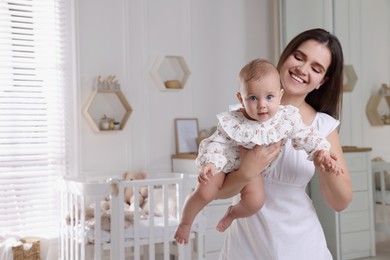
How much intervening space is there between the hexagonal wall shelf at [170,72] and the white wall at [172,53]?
0.16ft

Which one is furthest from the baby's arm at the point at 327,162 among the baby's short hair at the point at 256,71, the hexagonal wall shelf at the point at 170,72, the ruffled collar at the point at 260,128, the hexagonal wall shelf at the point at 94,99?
the hexagonal wall shelf at the point at 170,72

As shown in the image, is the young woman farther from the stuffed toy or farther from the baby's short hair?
the stuffed toy

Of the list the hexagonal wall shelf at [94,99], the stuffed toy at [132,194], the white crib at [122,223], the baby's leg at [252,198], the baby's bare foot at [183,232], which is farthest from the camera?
the hexagonal wall shelf at [94,99]

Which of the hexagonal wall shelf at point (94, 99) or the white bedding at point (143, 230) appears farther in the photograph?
the hexagonal wall shelf at point (94, 99)

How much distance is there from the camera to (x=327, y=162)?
1.36 m

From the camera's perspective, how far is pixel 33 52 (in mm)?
3871

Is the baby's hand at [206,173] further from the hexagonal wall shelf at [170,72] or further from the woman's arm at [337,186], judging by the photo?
the hexagonal wall shelf at [170,72]

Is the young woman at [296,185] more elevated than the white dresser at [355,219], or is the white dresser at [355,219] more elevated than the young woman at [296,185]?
the young woman at [296,185]

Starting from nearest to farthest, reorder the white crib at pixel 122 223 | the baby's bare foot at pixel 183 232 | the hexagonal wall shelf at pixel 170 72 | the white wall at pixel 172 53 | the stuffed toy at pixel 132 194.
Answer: the baby's bare foot at pixel 183 232
the white crib at pixel 122 223
the white wall at pixel 172 53
the stuffed toy at pixel 132 194
the hexagonal wall shelf at pixel 170 72

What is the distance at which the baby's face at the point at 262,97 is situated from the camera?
1376 mm

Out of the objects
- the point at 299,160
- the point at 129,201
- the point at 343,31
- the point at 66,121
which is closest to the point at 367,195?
the point at 343,31

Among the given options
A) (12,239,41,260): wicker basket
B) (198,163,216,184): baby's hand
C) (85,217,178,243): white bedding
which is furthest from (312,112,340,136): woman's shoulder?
(12,239,41,260): wicker basket

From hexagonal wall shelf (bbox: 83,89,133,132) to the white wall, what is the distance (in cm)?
A: 6

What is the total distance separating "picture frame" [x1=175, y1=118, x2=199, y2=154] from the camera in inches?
172
